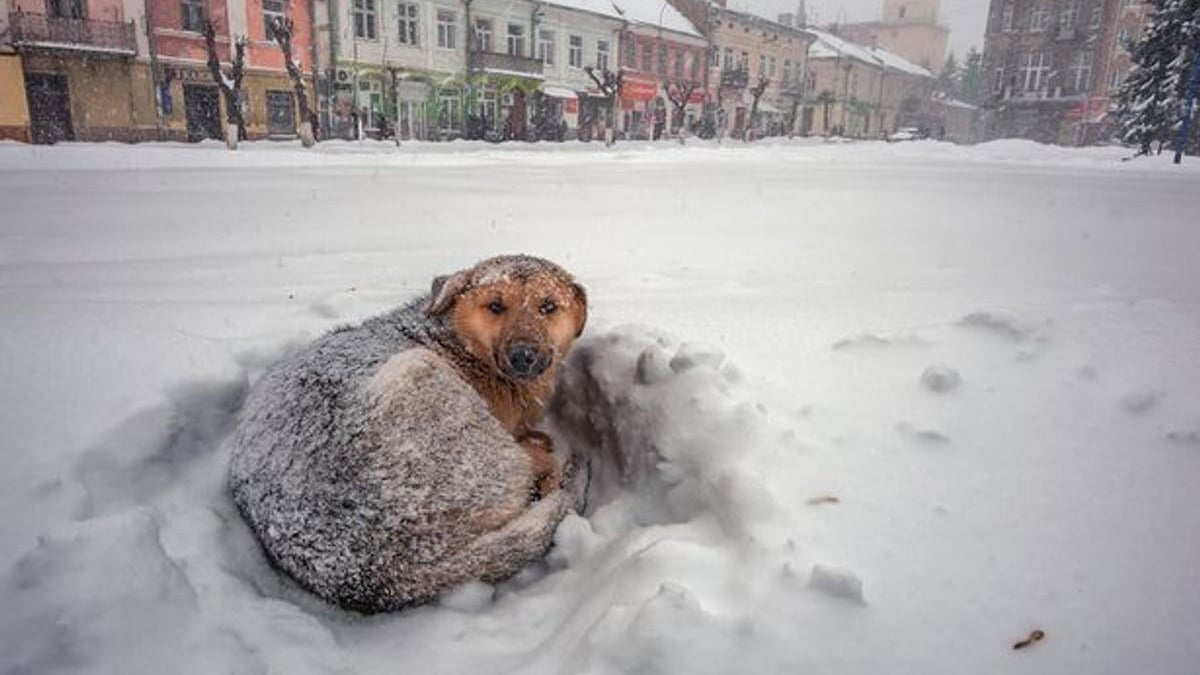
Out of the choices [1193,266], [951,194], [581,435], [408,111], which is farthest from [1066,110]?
[581,435]

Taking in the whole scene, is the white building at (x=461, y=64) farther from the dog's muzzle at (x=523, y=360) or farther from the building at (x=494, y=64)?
the dog's muzzle at (x=523, y=360)

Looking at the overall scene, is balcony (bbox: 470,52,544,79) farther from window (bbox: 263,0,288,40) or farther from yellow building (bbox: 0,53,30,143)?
yellow building (bbox: 0,53,30,143)

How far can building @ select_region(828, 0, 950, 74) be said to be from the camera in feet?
286

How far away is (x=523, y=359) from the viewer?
9.04 ft

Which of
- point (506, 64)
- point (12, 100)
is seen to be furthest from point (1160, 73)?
point (12, 100)

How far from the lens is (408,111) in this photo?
3300 cm

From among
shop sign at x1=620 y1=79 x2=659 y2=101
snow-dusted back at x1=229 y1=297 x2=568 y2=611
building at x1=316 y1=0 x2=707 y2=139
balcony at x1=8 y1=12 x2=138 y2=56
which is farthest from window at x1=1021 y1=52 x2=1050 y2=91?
snow-dusted back at x1=229 y1=297 x2=568 y2=611

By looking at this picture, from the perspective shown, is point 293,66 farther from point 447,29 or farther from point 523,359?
point 523,359

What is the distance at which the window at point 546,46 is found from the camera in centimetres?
3728

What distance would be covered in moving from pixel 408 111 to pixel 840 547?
114ft

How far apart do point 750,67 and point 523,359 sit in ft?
184

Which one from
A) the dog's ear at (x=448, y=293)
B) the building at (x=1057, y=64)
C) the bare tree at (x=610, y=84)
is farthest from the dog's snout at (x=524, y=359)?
the building at (x=1057, y=64)

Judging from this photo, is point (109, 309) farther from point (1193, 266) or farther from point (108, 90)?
point (108, 90)

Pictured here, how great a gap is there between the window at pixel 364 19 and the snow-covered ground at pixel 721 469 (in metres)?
28.4
